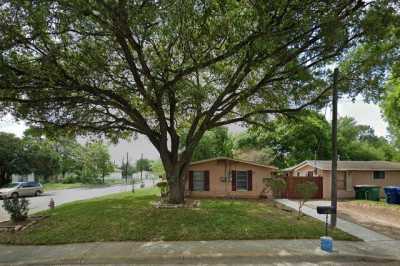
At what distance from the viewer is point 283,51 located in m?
12.6

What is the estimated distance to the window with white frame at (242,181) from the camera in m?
23.4

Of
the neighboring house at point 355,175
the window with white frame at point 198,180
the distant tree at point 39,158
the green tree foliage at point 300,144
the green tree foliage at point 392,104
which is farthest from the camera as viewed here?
the distant tree at point 39,158

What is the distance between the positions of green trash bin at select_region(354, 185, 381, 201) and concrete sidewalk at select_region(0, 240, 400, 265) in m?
14.0

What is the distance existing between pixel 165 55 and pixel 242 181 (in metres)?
12.1

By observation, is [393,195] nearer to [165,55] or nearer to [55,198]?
[165,55]

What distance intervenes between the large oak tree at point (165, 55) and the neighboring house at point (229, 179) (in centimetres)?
650

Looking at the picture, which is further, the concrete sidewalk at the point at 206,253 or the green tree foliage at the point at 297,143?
the green tree foliage at the point at 297,143

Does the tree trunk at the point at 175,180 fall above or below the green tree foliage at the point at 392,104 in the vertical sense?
below

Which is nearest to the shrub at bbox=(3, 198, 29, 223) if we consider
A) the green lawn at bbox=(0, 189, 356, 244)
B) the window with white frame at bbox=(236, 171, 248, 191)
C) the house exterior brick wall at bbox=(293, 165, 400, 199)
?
the green lawn at bbox=(0, 189, 356, 244)

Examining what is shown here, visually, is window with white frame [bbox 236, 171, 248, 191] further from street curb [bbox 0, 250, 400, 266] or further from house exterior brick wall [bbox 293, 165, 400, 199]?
street curb [bbox 0, 250, 400, 266]

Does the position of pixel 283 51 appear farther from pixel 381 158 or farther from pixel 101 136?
pixel 381 158

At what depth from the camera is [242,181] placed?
23.4 meters

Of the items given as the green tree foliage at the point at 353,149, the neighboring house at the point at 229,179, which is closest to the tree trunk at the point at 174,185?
the neighboring house at the point at 229,179

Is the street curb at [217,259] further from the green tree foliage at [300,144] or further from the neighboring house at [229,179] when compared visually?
the green tree foliage at [300,144]
